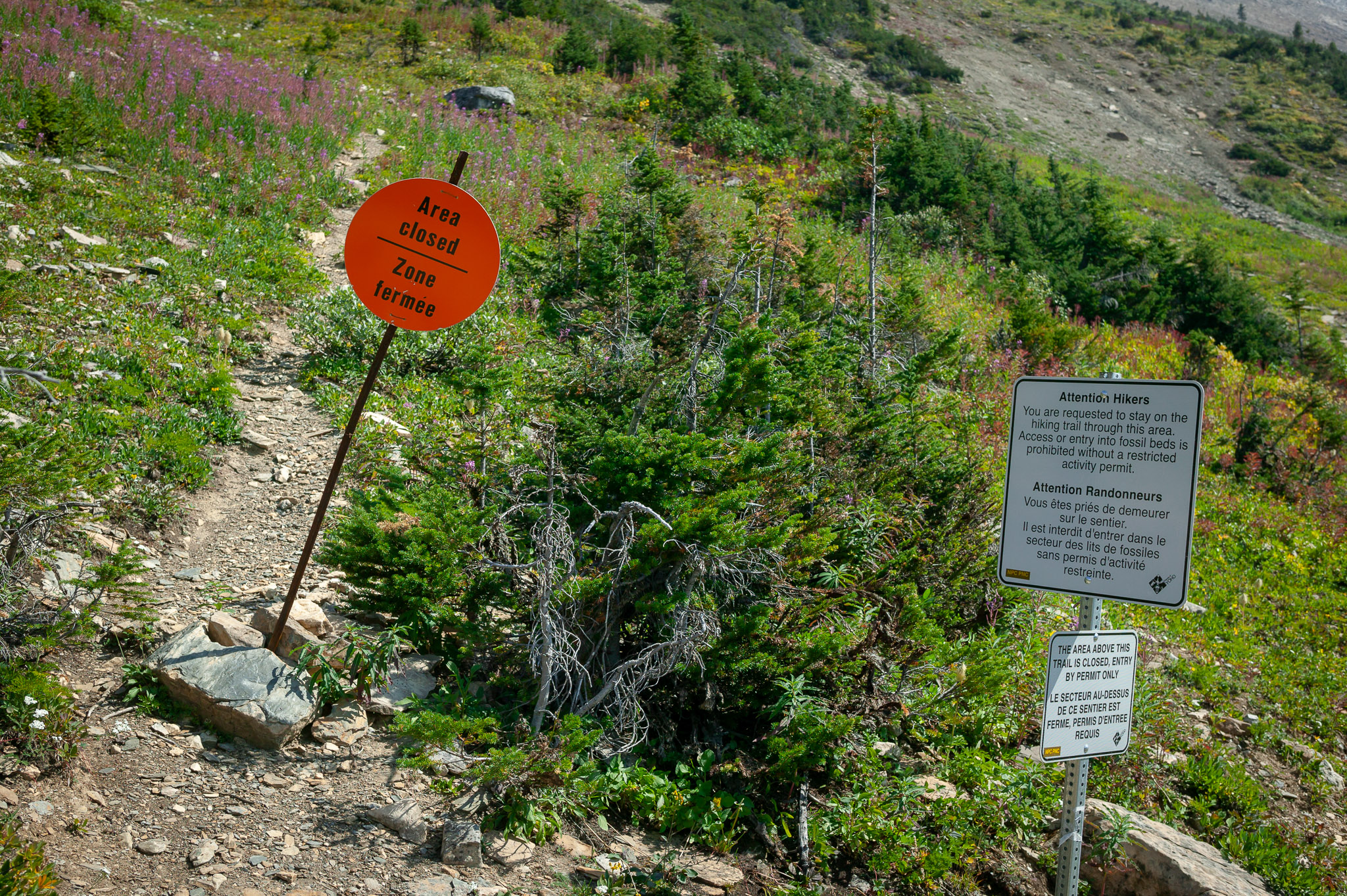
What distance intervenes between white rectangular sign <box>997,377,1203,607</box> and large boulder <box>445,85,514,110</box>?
15388 mm

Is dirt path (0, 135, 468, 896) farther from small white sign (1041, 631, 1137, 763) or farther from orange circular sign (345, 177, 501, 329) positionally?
small white sign (1041, 631, 1137, 763)

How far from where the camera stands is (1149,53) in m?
47.4

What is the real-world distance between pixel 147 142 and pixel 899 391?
29.0ft

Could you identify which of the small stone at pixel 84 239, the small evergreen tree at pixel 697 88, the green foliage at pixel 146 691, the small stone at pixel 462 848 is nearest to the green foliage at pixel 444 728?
the small stone at pixel 462 848

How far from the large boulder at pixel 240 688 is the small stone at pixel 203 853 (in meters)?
0.55

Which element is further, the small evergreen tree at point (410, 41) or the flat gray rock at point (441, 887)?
the small evergreen tree at point (410, 41)

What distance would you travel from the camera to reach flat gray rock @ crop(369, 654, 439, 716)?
3.74 metres

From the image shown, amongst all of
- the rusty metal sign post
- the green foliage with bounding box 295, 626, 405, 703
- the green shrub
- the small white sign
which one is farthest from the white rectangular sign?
the green shrub

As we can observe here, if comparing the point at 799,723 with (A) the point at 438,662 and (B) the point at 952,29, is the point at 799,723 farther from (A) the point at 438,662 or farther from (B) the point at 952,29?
(B) the point at 952,29

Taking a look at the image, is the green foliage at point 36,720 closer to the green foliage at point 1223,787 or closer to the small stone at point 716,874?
Answer: the small stone at point 716,874

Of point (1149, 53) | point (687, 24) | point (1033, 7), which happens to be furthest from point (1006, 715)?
point (1033, 7)

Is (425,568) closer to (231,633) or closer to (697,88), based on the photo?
(231,633)

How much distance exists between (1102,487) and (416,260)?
2.96 metres

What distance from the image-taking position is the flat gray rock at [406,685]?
374cm
